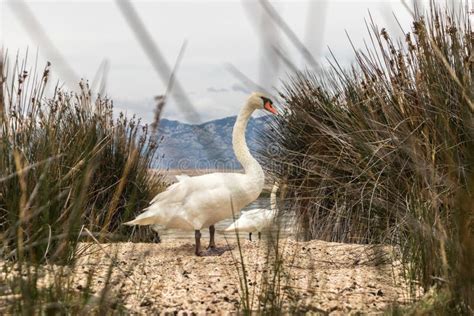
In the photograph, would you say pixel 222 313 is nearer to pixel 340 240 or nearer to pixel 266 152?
pixel 340 240

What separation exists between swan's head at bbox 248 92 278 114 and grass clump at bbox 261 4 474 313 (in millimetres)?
241

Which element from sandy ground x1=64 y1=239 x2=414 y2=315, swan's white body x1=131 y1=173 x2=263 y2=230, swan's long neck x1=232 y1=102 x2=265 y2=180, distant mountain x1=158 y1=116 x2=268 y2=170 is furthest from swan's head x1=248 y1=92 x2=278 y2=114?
distant mountain x1=158 y1=116 x2=268 y2=170

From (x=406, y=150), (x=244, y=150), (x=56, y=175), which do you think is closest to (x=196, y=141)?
(x=406, y=150)

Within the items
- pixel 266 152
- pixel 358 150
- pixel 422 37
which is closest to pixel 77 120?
pixel 266 152

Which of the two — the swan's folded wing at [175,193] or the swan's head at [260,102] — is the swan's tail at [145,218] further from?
the swan's head at [260,102]

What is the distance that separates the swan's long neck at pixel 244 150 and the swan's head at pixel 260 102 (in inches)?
2.1

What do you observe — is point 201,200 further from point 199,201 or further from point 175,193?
point 175,193

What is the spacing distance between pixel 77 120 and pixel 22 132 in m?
2.18

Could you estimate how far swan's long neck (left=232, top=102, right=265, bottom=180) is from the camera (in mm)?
5801

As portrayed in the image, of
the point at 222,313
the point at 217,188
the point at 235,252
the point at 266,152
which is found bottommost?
the point at 222,313

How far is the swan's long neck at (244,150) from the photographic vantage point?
5801 millimetres

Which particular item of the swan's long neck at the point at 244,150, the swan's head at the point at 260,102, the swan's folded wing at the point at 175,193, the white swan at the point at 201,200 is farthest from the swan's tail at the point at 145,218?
the swan's head at the point at 260,102

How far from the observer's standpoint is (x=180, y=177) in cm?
608

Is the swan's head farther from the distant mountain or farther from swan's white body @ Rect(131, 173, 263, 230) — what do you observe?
the distant mountain
